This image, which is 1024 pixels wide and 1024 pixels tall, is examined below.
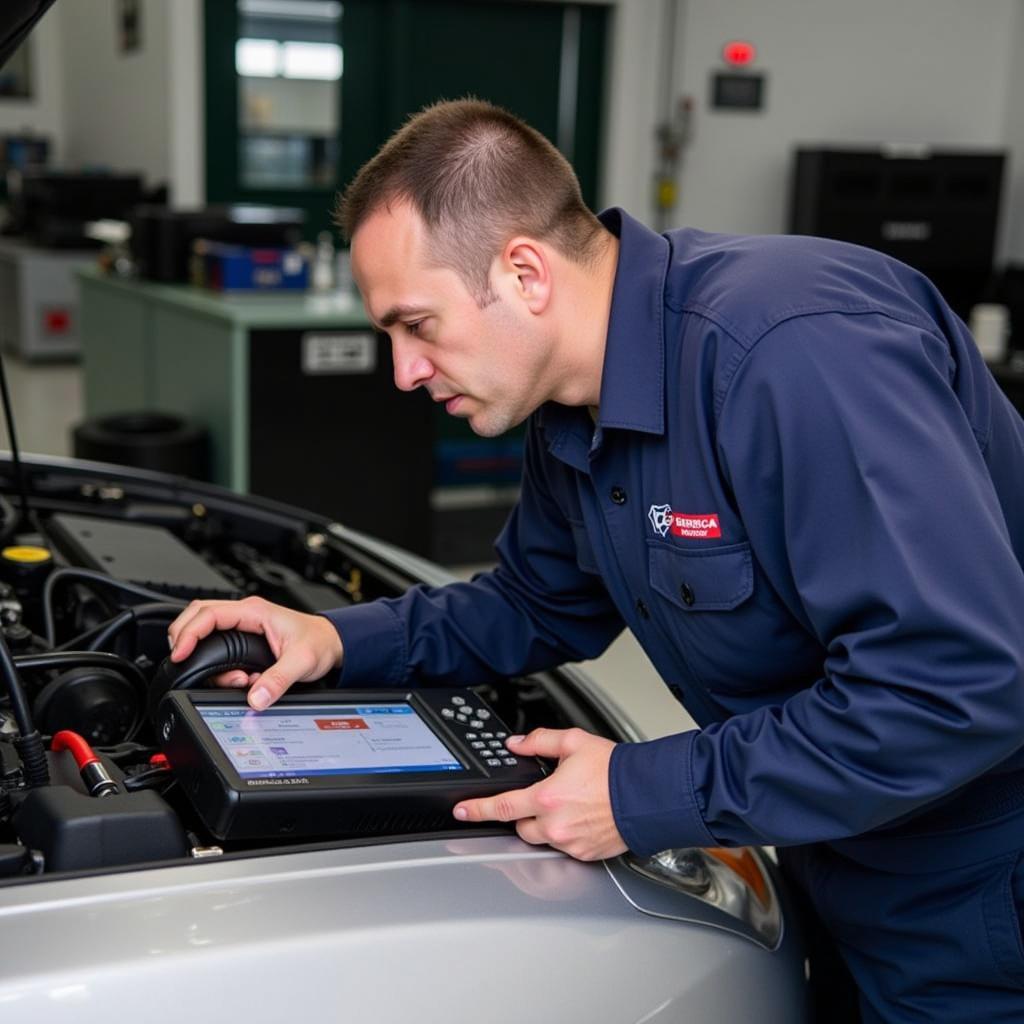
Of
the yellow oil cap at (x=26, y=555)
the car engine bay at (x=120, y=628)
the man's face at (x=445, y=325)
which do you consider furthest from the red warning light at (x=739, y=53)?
the man's face at (x=445, y=325)

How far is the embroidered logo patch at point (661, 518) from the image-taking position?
1147mm

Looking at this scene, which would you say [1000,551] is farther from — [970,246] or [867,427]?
[970,246]

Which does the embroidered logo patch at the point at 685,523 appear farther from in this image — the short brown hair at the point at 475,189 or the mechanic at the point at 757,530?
the short brown hair at the point at 475,189

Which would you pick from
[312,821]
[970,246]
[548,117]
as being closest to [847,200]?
[970,246]

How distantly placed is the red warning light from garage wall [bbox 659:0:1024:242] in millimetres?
41

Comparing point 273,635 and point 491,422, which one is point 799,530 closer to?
point 491,422

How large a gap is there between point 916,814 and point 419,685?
526mm

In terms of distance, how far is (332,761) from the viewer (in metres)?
1.08

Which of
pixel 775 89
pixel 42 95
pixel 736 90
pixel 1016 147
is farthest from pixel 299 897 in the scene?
pixel 42 95

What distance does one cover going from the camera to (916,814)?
1.17m

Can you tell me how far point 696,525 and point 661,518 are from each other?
0.15ft

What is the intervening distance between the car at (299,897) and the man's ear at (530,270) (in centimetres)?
39

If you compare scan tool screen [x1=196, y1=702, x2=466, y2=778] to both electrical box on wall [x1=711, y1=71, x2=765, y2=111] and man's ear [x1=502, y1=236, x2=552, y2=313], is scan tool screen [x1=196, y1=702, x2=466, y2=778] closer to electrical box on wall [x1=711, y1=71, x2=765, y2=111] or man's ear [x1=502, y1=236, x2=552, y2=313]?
man's ear [x1=502, y1=236, x2=552, y2=313]

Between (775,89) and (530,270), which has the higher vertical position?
(775,89)
